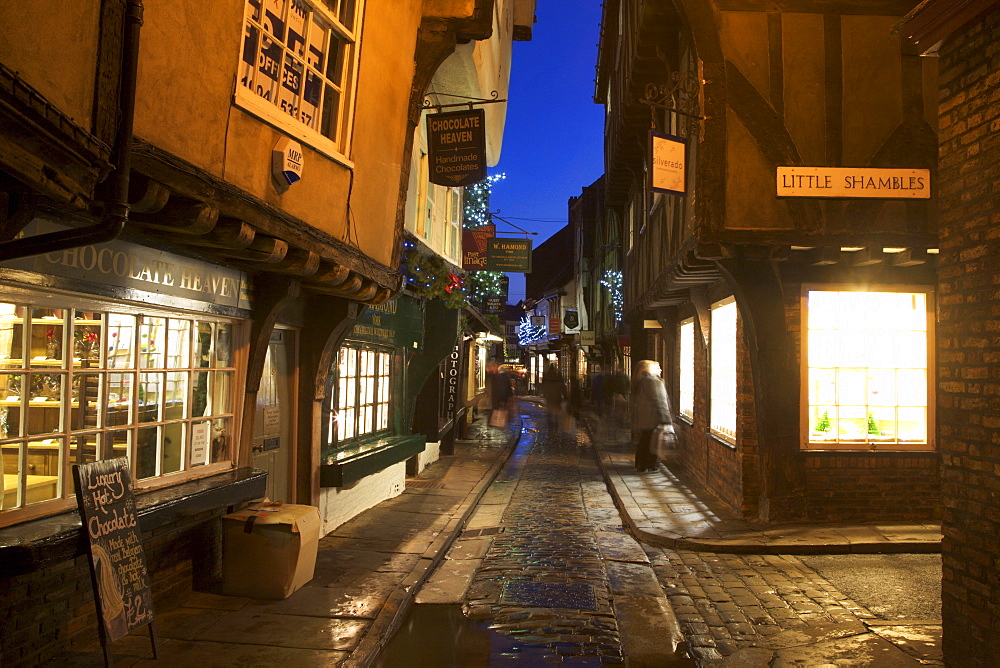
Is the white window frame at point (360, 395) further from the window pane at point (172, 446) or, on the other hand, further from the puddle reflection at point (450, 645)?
the puddle reflection at point (450, 645)

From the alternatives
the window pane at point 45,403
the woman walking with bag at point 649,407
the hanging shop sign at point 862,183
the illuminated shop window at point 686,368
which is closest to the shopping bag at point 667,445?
the illuminated shop window at point 686,368

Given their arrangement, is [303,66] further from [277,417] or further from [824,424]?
[824,424]

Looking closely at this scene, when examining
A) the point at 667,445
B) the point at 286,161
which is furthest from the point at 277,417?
the point at 667,445

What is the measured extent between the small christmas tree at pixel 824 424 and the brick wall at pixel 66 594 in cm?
734

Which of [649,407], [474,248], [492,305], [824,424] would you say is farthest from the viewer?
[492,305]

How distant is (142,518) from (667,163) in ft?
23.1

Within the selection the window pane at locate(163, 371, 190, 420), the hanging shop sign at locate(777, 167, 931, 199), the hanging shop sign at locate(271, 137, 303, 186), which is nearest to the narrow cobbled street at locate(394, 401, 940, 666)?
the window pane at locate(163, 371, 190, 420)

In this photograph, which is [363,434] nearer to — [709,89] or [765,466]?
[765,466]

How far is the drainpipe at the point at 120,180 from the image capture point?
3418mm

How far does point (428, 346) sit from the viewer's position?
1220 centimetres

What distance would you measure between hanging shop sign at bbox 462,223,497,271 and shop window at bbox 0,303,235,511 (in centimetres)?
1023

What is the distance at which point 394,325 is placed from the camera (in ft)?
35.1

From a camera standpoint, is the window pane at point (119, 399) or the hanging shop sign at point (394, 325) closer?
the window pane at point (119, 399)

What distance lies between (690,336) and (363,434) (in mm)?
6854
